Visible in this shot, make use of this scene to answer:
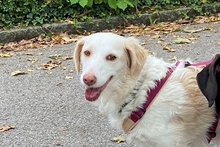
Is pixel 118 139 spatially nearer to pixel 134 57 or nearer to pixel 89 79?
pixel 134 57

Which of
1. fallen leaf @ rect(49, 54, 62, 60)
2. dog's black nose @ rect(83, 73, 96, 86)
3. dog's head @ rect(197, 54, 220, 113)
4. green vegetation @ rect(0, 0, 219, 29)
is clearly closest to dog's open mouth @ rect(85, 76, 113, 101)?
dog's black nose @ rect(83, 73, 96, 86)

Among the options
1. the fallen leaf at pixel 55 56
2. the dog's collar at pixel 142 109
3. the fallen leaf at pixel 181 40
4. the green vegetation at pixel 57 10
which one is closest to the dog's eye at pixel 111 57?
the dog's collar at pixel 142 109

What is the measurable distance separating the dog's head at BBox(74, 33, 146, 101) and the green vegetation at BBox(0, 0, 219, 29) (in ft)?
20.5

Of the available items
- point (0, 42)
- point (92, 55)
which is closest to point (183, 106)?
point (92, 55)

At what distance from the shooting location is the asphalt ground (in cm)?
482

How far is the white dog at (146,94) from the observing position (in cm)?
337

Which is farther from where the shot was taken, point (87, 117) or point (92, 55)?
point (87, 117)

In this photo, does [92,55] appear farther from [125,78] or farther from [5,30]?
[5,30]

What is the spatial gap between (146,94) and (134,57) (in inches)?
12.6

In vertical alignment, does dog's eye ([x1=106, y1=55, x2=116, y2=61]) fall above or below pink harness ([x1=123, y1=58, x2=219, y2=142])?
above

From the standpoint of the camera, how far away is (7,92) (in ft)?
20.7

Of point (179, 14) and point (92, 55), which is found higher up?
point (92, 55)

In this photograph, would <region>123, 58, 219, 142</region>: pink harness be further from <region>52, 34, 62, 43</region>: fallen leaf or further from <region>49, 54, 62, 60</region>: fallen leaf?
<region>52, 34, 62, 43</region>: fallen leaf

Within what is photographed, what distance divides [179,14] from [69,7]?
2.67m
